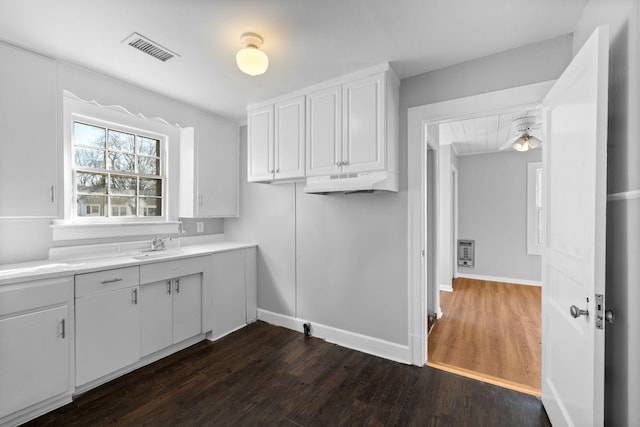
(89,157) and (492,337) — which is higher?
(89,157)

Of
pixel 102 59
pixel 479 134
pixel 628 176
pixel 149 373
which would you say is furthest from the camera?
pixel 479 134

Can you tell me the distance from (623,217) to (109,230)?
12.3 feet

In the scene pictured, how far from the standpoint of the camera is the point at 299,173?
2.78 metres

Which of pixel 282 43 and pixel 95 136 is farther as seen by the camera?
pixel 95 136

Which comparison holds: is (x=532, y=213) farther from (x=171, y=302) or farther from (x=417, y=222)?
(x=171, y=302)

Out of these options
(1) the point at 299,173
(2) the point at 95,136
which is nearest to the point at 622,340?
(1) the point at 299,173

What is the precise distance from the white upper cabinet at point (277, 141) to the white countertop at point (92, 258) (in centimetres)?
103

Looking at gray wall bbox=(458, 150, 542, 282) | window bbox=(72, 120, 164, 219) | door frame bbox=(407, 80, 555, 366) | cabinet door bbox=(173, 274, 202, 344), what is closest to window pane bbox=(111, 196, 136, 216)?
window bbox=(72, 120, 164, 219)

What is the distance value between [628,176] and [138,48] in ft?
9.97

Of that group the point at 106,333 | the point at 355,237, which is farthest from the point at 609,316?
the point at 106,333

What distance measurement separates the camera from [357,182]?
237 cm

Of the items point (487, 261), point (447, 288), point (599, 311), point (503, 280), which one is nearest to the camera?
point (599, 311)

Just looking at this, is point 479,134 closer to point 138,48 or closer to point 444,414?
point 444,414

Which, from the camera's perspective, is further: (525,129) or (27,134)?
(525,129)
